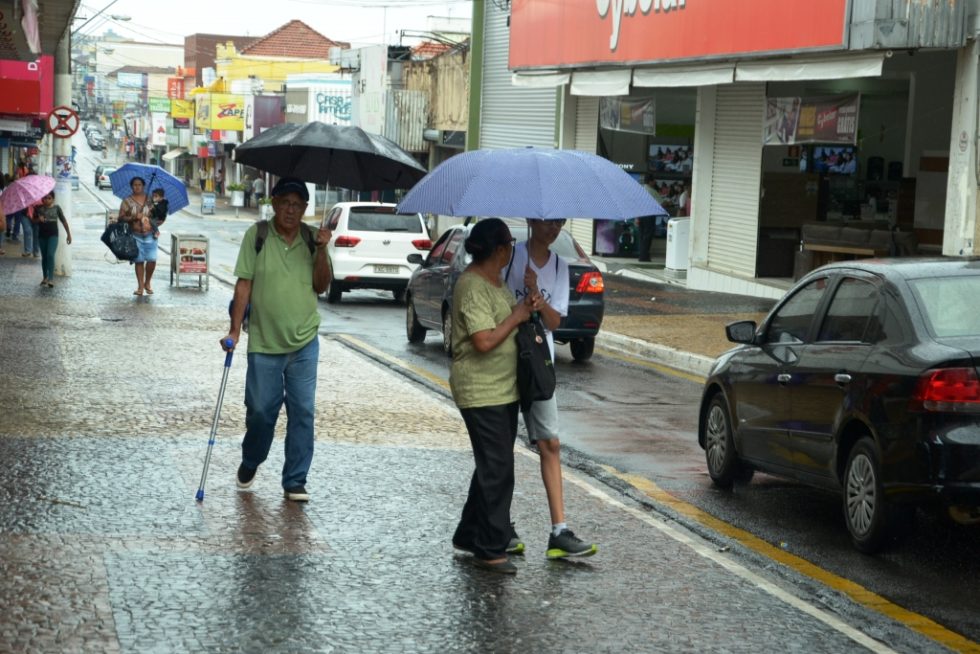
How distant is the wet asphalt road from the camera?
24.3ft

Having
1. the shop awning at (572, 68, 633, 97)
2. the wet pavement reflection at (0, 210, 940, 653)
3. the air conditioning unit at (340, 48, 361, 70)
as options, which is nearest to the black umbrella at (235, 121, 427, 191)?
the wet pavement reflection at (0, 210, 940, 653)

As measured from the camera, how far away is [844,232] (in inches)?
894

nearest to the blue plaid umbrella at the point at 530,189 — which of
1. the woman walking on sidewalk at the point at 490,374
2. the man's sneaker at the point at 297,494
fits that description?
the woman walking on sidewalk at the point at 490,374

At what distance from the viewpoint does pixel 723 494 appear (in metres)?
9.70

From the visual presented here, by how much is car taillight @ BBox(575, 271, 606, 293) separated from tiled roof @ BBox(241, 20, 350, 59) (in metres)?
92.7

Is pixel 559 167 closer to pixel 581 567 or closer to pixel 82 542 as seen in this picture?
pixel 581 567

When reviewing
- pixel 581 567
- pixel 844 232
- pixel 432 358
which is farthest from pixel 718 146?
pixel 581 567

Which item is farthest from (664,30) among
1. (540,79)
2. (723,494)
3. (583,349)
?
(723,494)

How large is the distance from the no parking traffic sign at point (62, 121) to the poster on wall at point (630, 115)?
431 inches

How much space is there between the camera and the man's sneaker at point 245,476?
28.8 ft

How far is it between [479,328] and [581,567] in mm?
1339

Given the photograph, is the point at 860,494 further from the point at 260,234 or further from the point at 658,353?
the point at 658,353

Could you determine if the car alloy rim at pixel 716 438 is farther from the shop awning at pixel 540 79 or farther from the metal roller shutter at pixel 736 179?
the shop awning at pixel 540 79

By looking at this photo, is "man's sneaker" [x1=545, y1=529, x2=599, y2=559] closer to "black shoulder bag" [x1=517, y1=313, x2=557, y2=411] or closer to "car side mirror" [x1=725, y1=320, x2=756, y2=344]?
"black shoulder bag" [x1=517, y1=313, x2=557, y2=411]
